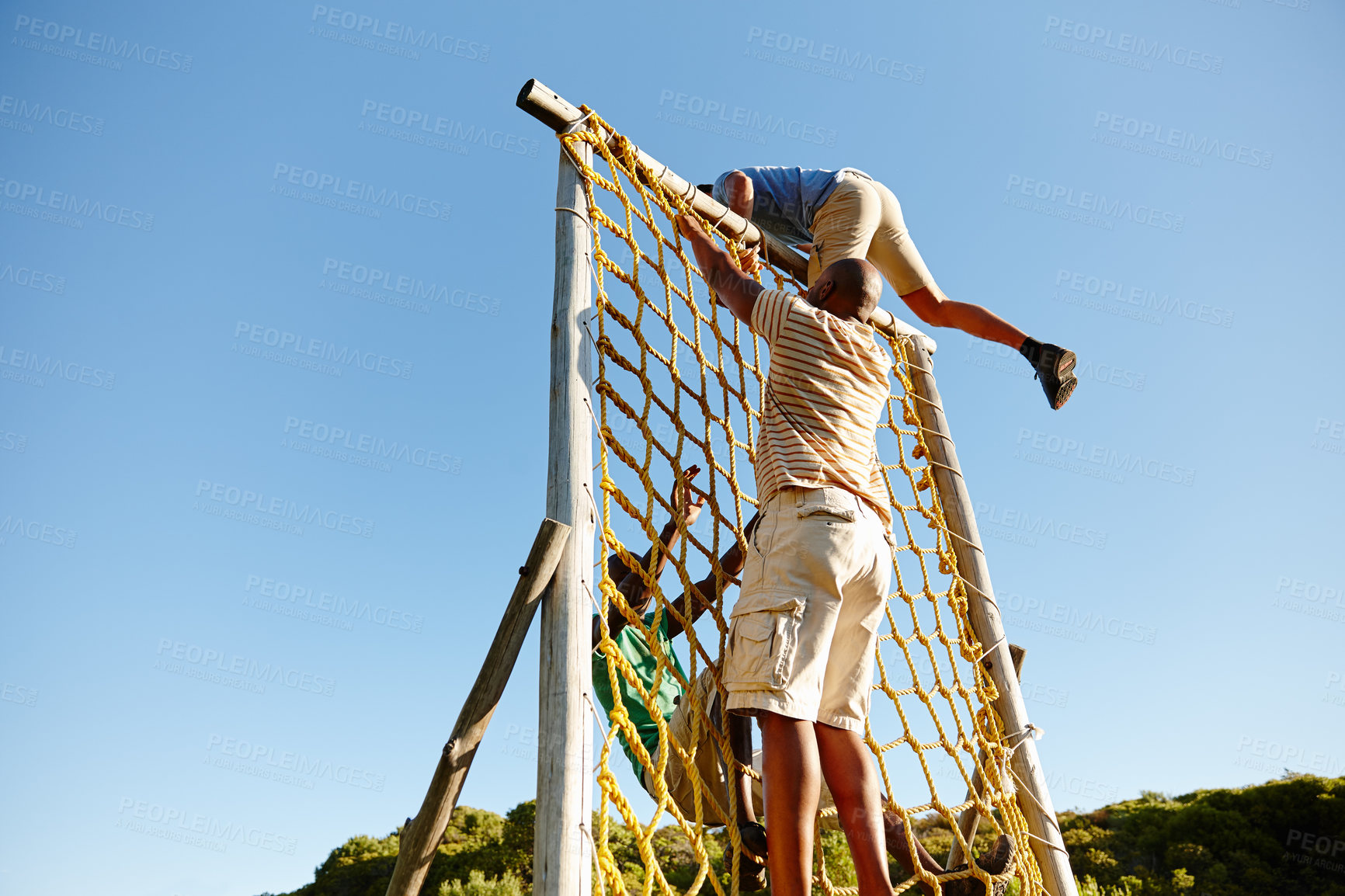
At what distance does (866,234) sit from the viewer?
2441 millimetres

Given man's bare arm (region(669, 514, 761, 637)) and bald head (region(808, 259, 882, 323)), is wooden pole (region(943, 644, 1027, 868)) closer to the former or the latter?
man's bare arm (region(669, 514, 761, 637))

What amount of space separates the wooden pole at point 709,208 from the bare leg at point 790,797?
1.45 metres

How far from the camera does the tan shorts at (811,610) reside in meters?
1.40

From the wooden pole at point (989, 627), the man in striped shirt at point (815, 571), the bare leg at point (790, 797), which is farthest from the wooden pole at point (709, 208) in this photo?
the bare leg at point (790, 797)

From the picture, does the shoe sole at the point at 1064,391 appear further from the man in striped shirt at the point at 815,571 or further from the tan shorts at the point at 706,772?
the tan shorts at the point at 706,772

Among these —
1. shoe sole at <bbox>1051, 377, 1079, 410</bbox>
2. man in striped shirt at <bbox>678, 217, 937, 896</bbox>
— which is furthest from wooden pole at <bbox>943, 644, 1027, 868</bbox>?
man in striped shirt at <bbox>678, 217, 937, 896</bbox>

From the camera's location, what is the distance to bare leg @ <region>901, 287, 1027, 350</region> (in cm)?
245

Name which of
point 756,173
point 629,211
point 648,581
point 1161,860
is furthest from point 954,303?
point 1161,860

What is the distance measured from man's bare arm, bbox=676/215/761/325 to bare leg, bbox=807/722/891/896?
2.80ft

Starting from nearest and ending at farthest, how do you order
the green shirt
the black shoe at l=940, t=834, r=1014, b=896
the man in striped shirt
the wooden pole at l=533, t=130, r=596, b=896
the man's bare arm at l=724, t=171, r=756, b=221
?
the wooden pole at l=533, t=130, r=596, b=896, the man in striped shirt, the black shoe at l=940, t=834, r=1014, b=896, the green shirt, the man's bare arm at l=724, t=171, r=756, b=221

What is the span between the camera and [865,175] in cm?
253

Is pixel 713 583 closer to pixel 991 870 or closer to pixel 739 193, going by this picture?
pixel 991 870

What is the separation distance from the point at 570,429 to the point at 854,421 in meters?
0.58

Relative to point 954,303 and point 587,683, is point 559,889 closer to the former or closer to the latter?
point 587,683
